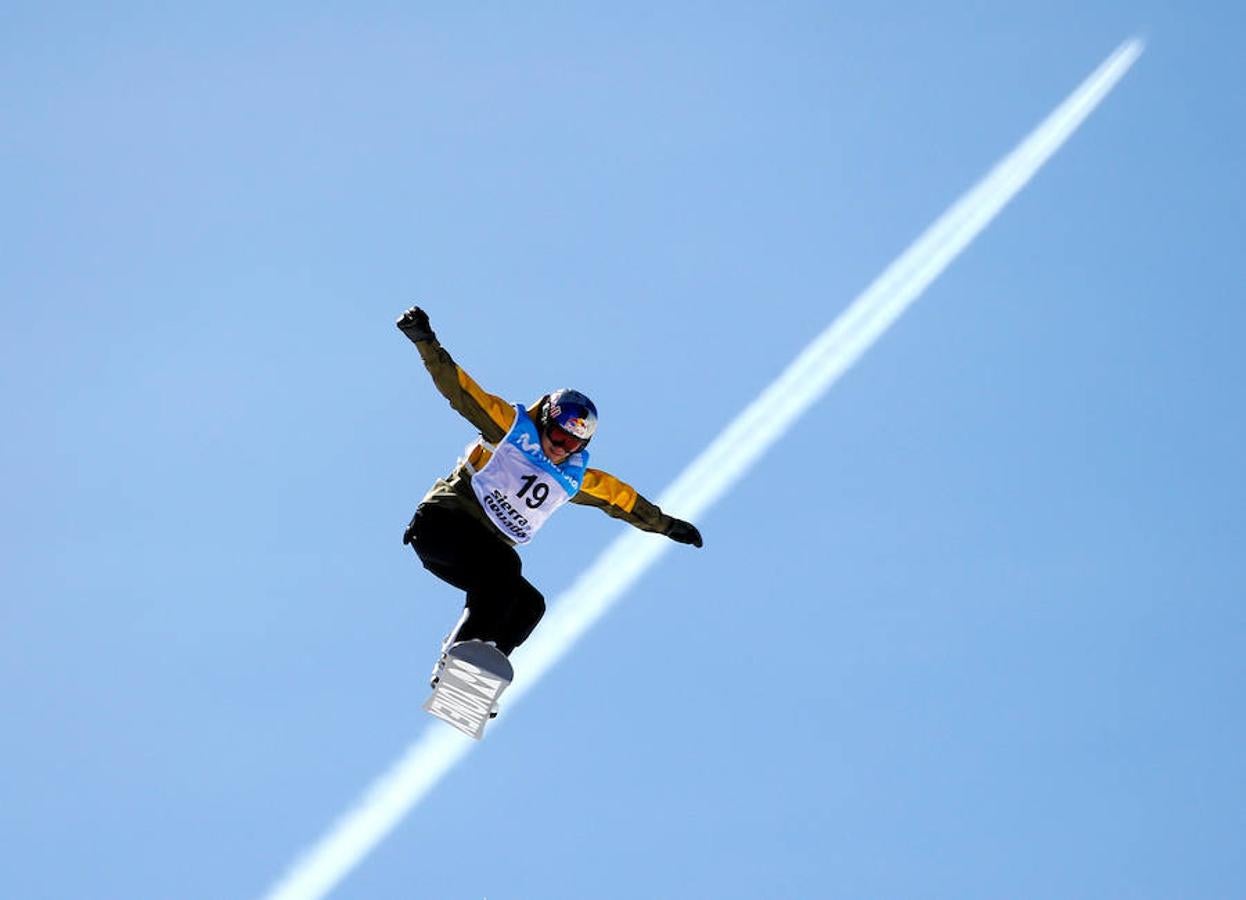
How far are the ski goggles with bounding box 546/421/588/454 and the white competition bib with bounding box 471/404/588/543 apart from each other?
19 centimetres

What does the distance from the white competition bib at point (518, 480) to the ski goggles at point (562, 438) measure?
191 mm

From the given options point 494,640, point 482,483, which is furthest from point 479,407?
point 494,640

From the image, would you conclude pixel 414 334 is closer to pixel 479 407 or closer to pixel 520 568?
pixel 479 407

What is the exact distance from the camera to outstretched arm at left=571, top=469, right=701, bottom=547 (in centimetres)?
2262

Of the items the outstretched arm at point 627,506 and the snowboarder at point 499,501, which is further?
the outstretched arm at point 627,506

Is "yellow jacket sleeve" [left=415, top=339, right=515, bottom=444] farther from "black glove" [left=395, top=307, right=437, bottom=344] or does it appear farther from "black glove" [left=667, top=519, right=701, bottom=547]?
"black glove" [left=667, top=519, right=701, bottom=547]

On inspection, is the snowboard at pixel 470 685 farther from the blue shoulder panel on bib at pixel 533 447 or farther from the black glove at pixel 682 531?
the black glove at pixel 682 531

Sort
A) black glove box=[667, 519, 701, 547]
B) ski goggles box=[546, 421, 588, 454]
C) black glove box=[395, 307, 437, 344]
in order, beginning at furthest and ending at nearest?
1. black glove box=[667, 519, 701, 547]
2. ski goggles box=[546, 421, 588, 454]
3. black glove box=[395, 307, 437, 344]

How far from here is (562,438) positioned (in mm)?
21531

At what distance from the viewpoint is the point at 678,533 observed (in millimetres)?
23781

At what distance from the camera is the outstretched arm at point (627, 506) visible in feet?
74.2

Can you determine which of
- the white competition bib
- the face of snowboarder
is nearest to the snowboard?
the white competition bib

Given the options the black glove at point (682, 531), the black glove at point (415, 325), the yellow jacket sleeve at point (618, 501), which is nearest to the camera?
the black glove at point (415, 325)

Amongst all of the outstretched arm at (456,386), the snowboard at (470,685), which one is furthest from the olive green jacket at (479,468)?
the snowboard at (470,685)
